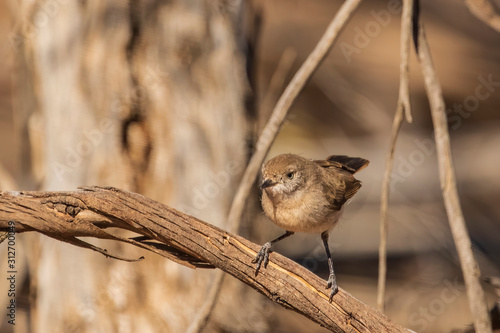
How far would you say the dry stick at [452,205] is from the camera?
8.54 ft

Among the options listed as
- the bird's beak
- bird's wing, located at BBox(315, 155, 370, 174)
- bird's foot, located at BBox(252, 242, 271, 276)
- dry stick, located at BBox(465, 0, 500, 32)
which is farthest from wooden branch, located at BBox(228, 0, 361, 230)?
bird's wing, located at BBox(315, 155, 370, 174)

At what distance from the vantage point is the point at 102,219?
244 centimetres

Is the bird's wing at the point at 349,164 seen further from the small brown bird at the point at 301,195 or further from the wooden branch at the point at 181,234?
the wooden branch at the point at 181,234

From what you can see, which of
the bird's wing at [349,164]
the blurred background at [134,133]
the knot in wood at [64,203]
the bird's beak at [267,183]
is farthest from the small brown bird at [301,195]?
the knot in wood at [64,203]

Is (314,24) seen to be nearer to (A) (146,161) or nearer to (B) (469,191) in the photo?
(B) (469,191)

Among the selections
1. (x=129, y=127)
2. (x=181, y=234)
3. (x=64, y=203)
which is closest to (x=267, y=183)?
(x=181, y=234)

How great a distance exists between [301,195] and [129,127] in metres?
1.25

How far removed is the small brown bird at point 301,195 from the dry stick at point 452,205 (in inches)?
25.1

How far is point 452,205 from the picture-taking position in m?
2.72

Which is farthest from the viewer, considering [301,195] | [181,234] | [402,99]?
[301,195]

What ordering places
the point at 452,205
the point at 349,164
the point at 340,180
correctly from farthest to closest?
the point at 349,164 → the point at 340,180 → the point at 452,205

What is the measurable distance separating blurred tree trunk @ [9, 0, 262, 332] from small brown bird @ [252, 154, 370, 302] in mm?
793

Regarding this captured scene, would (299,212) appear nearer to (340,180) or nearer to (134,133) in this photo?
(340,180)

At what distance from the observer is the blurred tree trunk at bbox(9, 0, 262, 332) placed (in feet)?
12.5
